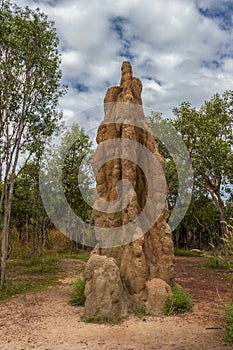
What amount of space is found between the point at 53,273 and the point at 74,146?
348 inches

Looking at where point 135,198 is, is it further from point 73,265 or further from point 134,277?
point 73,265

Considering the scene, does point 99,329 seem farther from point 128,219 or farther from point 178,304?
point 128,219

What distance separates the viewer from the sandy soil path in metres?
6.77

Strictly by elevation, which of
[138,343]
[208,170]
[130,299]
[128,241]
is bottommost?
[138,343]

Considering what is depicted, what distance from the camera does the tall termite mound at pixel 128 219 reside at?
869cm

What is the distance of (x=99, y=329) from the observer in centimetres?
767

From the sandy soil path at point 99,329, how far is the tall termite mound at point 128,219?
60 cm

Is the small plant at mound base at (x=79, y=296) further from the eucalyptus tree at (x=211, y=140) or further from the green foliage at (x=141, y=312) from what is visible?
the eucalyptus tree at (x=211, y=140)

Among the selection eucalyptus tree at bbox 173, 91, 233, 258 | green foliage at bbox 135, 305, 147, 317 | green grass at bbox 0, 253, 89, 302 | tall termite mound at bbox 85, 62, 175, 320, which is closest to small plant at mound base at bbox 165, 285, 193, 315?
tall termite mound at bbox 85, 62, 175, 320

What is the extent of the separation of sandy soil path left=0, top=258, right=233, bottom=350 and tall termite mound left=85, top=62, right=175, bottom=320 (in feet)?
1.97

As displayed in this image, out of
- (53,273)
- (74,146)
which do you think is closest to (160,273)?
(53,273)

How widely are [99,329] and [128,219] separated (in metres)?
3.08

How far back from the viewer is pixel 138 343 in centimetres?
686

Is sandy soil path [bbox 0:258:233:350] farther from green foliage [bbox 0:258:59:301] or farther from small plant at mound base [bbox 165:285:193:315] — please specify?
green foliage [bbox 0:258:59:301]
